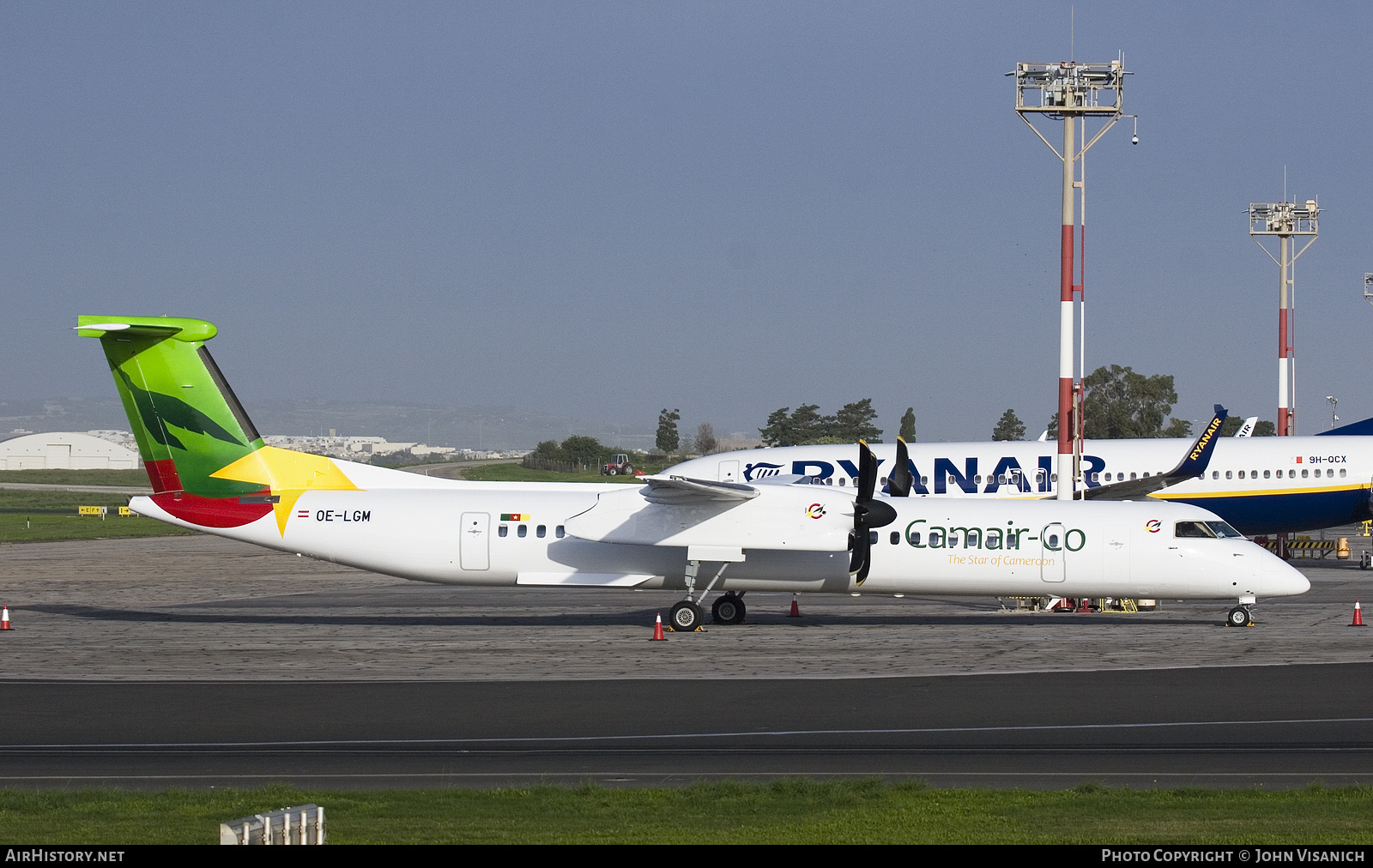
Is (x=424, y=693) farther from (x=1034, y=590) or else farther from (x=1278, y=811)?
(x=1034, y=590)

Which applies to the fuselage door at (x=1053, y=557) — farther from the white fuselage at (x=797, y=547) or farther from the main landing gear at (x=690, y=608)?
the main landing gear at (x=690, y=608)

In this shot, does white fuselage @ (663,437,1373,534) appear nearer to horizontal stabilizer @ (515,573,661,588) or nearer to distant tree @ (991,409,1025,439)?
horizontal stabilizer @ (515,573,661,588)

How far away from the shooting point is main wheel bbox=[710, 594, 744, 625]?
25.0 metres

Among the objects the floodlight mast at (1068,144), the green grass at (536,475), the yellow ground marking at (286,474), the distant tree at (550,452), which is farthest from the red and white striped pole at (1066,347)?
the distant tree at (550,452)

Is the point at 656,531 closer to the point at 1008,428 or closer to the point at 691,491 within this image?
the point at 691,491

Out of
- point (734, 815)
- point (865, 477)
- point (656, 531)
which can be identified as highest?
point (865, 477)

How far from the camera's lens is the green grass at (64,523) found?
183 ft

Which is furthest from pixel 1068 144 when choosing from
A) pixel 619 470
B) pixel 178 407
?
pixel 619 470

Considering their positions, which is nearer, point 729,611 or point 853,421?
point 729,611

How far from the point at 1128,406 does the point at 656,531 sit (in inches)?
3800

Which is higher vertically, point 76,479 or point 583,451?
point 583,451

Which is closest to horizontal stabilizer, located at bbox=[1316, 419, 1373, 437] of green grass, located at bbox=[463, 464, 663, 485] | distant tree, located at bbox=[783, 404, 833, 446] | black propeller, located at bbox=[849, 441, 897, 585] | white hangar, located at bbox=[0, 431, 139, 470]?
black propeller, located at bbox=[849, 441, 897, 585]

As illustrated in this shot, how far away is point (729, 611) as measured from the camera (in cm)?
2505
